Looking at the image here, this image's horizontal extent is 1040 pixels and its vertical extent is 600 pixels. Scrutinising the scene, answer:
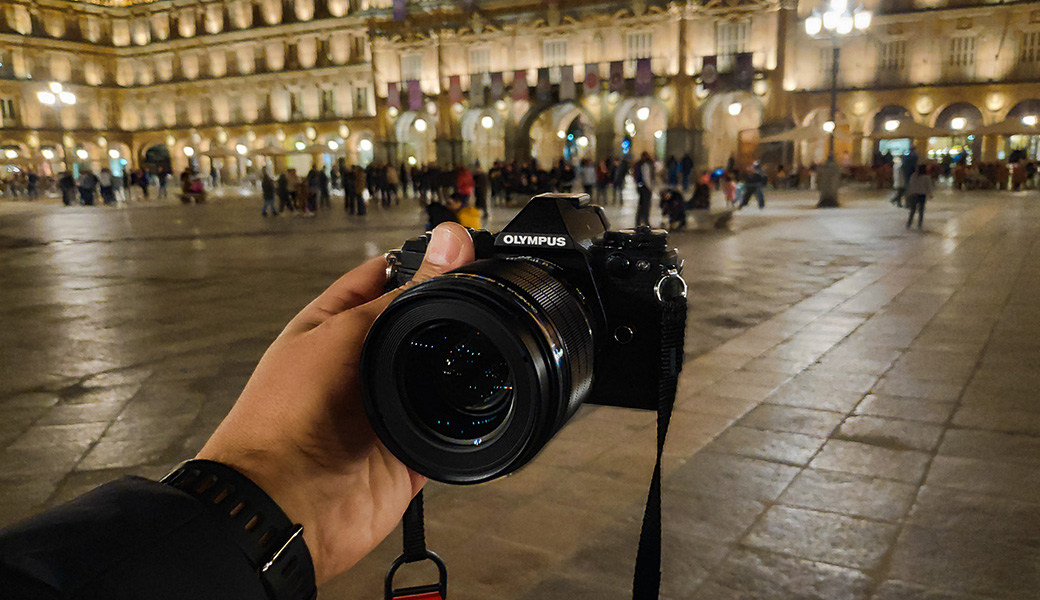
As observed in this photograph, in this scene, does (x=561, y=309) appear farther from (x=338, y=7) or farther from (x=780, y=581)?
(x=338, y=7)

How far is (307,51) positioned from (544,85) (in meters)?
19.9

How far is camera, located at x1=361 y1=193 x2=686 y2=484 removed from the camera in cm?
108

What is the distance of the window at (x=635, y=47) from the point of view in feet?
109

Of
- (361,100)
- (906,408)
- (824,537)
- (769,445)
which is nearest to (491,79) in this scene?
(361,100)

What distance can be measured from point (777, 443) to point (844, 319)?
3.00 m

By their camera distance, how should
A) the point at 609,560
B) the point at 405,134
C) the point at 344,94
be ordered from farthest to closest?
the point at 344,94
the point at 405,134
the point at 609,560

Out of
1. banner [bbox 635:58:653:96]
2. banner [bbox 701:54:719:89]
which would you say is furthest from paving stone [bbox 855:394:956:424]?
banner [bbox 635:58:653:96]

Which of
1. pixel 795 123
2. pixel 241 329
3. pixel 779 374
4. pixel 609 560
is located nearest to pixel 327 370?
pixel 609 560

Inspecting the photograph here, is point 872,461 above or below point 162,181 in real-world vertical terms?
below

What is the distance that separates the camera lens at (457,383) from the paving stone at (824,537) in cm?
175

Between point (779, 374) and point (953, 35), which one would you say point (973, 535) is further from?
point (953, 35)

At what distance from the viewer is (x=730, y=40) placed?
105 ft

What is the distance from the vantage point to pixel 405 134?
40.6 m

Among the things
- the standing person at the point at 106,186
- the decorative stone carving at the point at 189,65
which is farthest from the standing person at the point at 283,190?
the decorative stone carving at the point at 189,65
